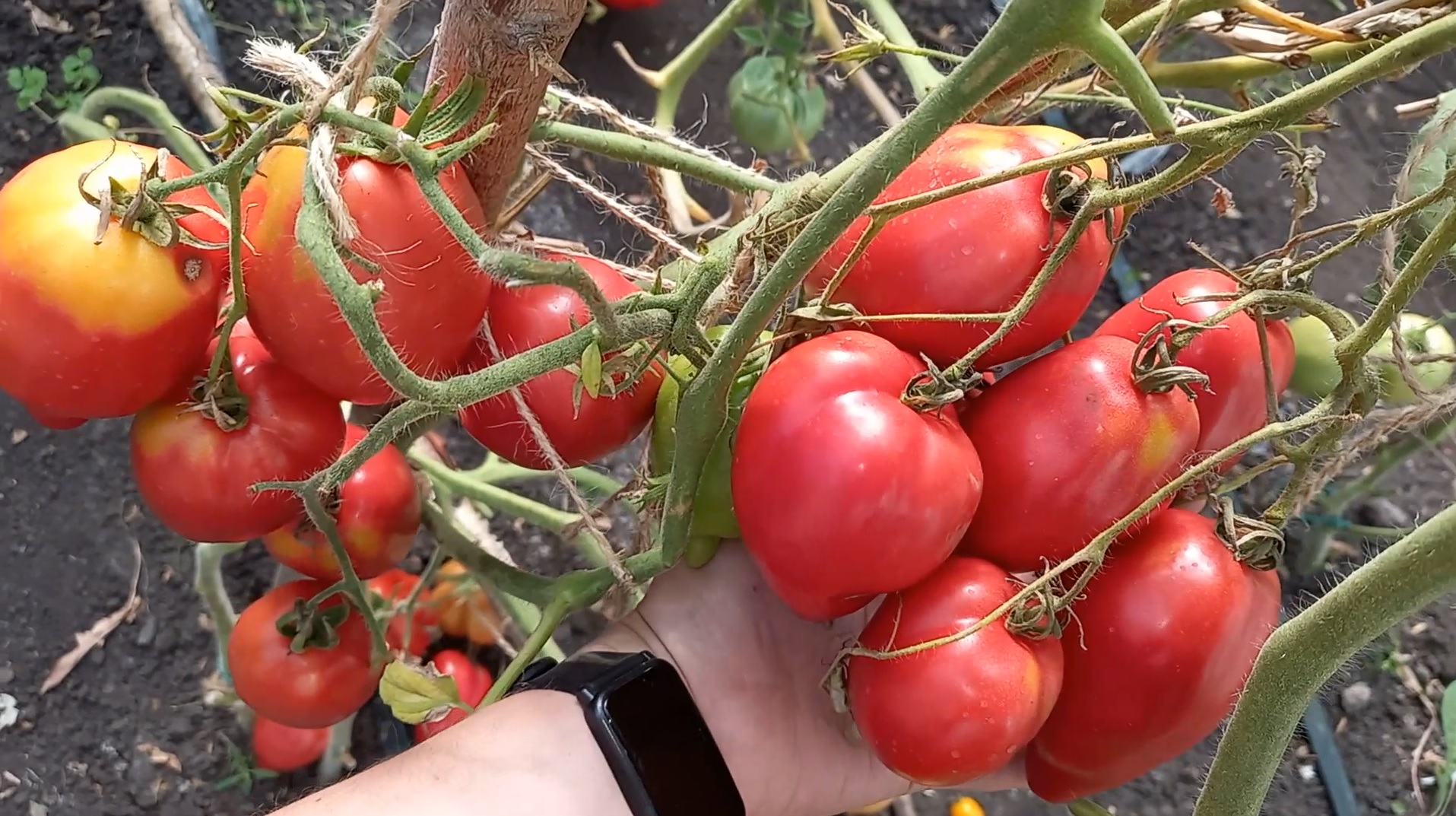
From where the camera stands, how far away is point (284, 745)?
93 cm

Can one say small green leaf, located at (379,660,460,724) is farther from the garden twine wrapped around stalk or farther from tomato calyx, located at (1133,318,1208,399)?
tomato calyx, located at (1133,318,1208,399)

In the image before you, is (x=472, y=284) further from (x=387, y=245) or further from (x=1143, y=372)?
(x=1143, y=372)

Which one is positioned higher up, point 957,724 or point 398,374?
point 398,374

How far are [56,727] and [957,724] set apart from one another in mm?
876

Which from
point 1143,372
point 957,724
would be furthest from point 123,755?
point 1143,372

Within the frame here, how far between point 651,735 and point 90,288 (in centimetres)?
38

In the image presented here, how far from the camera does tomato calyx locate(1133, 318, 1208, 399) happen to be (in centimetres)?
47

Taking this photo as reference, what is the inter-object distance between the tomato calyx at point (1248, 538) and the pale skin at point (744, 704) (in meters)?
0.22

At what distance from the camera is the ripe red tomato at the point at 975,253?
18.9 inches

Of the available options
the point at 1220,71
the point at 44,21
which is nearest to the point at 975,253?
the point at 1220,71

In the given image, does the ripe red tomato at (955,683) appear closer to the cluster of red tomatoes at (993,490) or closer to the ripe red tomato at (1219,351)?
the cluster of red tomatoes at (993,490)

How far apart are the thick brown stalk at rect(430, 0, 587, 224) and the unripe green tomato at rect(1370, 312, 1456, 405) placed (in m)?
0.59

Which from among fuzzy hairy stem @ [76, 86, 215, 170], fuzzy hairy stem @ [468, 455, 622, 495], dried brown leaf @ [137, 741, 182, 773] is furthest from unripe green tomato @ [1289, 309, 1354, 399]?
dried brown leaf @ [137, 741, 182, 773]

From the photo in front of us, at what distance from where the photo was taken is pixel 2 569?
96cm
